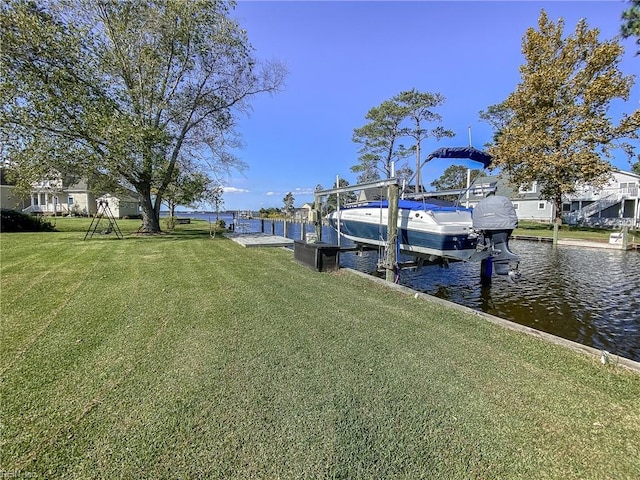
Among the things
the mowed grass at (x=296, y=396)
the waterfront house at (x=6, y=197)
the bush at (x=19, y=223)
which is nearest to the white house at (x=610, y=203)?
the mowed grass at (x=296, y=396)

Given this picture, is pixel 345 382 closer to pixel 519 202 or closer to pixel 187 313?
pixel 187 313

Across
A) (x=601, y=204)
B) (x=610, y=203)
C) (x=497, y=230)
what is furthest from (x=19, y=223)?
(x=610, y=203)

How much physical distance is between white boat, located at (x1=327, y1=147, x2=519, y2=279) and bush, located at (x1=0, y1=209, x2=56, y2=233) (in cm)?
1638

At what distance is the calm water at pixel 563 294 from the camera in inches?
188

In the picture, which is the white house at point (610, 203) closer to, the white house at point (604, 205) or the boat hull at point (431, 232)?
the white house at point (604, 205)

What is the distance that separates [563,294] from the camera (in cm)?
662

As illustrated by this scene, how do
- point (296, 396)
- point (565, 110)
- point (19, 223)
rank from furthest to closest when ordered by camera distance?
point (565, 110) → point (19, 223) → point (296, 396)

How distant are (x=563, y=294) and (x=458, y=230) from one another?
280 cm

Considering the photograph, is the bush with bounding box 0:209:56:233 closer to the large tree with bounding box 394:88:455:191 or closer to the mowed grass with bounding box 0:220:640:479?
the mowed grass with bounding box 0:220:640:479

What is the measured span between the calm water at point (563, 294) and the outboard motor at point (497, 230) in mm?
808

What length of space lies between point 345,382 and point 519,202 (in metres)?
36.0

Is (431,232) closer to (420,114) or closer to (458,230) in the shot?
(458,230)

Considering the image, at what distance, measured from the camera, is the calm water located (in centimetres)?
479

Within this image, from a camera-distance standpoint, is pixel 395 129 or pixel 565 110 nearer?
pixel 565 110
